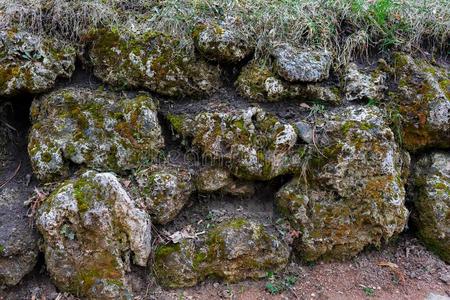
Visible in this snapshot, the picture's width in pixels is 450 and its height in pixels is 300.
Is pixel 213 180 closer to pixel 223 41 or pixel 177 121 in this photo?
pixel 177 121

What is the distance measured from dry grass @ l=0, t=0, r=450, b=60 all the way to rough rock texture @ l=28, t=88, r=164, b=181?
711mm

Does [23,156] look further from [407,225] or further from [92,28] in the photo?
[407,225]

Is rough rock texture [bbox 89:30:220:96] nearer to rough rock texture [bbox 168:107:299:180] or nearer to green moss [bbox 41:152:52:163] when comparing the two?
rough rock texture [bbox 168:107:299:180]

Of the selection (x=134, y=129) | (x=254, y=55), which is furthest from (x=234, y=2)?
(x=134, y=129)

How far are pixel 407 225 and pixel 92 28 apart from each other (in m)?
3.67

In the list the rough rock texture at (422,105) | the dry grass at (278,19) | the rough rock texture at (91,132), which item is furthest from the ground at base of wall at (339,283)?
the dry grass at (278,19)

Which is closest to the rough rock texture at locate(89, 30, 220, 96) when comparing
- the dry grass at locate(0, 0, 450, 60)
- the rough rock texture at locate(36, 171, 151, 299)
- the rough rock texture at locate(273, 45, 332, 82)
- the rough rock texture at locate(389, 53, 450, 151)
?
the dry grass at locate(0, 0, 450, 60)

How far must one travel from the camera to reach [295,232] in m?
3.64

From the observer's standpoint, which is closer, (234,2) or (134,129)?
(134,129)

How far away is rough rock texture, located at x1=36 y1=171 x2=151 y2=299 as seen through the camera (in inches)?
122

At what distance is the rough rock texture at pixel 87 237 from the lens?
10.1 feet

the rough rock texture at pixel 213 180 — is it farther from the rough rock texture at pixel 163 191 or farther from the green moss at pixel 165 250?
the green moss at pixel 165 250

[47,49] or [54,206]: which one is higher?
[47,49]

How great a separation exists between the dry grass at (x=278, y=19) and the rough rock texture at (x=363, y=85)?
19 cm
